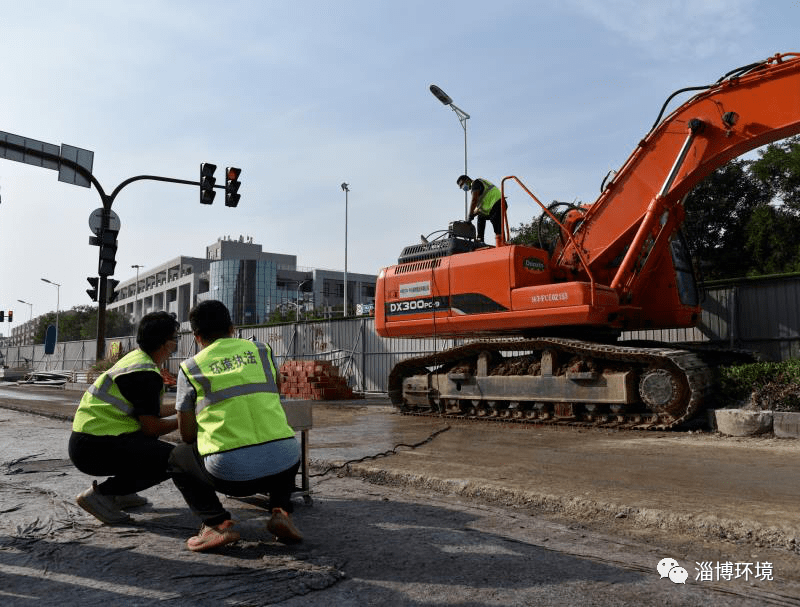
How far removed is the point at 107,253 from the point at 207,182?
2.97 m

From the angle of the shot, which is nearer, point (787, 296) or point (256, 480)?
point (256, 480)

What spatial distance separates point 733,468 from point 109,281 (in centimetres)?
1334

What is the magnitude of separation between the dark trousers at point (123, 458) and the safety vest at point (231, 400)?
2.42 ft

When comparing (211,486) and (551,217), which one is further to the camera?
(551,217)

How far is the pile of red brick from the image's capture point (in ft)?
58.1

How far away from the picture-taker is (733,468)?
579 cm

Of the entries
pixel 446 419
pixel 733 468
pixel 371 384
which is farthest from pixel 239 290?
pixel 733 468

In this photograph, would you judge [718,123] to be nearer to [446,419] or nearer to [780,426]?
[780,426]

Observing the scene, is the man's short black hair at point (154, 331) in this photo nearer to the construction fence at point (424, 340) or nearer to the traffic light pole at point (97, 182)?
the construction fence at point (424, 340)

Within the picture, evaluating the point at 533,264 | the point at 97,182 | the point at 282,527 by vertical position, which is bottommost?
the point at 282,527

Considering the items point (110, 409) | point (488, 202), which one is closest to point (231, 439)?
point (110, 409)

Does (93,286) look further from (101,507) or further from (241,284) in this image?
(241,284)

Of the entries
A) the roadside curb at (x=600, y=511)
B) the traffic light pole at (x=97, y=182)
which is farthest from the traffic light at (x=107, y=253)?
the roadside curb at (x=600, y=511)

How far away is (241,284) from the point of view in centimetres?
8794
